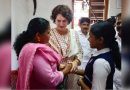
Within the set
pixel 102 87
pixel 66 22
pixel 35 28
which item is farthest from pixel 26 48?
pixel 102 87

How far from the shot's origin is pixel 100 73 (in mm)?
818

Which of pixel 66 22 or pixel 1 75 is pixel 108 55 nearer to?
pixel 66 22

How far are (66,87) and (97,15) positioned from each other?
28 cm

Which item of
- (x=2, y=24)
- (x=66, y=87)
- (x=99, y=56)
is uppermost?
(x=2, y=24)

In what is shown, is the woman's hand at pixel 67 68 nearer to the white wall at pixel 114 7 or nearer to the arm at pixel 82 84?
the arm at pixel 82 84

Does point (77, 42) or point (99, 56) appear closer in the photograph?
point (99, 56)

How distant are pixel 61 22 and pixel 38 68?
20cm

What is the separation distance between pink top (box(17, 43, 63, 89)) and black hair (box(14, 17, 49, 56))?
0.03m

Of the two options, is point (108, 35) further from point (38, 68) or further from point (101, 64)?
point (38, 68)

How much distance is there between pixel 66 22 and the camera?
93 centimetres

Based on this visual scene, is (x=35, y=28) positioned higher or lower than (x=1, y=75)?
higher

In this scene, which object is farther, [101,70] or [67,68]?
[67,68]

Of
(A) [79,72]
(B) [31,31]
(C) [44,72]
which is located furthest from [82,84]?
(B) [31,31]

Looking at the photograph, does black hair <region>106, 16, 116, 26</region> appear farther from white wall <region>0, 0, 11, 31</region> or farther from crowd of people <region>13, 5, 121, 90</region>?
white wall <region>0, 0, 11, 31</region>
